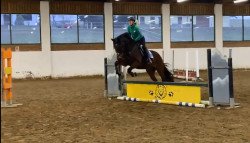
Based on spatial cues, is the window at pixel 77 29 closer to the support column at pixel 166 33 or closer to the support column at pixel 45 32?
the support column at pixel 45 32

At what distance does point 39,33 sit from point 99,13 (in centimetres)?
380

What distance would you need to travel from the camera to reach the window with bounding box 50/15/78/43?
2227cm

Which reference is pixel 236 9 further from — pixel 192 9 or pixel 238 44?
pixel 192 9

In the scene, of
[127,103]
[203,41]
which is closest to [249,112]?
[127,103]

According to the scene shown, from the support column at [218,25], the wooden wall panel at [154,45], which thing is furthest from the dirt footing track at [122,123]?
the support column at [218,25]

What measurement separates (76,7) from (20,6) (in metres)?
3.18

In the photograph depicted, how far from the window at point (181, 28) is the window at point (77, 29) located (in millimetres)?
4783

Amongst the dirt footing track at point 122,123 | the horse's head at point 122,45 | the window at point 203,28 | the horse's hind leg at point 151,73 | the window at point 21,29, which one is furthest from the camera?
the window at point 203,28

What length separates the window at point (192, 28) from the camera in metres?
25.0

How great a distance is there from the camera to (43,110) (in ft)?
29.7

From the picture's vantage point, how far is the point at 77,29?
2292cm

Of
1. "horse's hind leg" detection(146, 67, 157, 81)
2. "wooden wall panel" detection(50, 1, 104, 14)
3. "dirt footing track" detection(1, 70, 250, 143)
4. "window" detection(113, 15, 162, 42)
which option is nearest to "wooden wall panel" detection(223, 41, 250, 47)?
"window" detection(113, 15, 162, 42)

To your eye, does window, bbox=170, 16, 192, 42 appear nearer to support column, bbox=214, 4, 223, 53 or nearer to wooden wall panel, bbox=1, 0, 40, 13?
support column, bbox=214, 4, 223, 53

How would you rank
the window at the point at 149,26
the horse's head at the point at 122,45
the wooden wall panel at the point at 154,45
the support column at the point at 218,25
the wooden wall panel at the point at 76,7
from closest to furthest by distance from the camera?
the horse's head at the point at 122,45
the wooden wall panel at the point at 76,7
the window at the point at 149,26
the wooden wall panel at the point at 154,45
the support column at the point at 218,25
